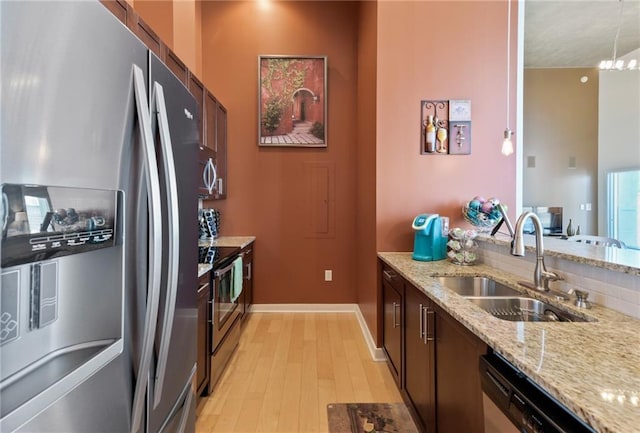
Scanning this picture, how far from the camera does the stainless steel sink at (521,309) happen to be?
1414 mm

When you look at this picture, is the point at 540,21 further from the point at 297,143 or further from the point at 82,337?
the point at 82,337

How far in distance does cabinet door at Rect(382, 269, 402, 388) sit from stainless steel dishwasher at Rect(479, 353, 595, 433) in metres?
1.12

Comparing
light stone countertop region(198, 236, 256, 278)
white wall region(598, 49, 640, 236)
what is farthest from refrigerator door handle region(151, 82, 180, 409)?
white wall region(598, 49, 640, 236)

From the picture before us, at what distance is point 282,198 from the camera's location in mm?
4059

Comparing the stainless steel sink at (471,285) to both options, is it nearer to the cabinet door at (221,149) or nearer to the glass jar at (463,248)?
Result: the glass jar at (463,248)

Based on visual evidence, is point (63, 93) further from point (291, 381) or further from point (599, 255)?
point (291, 381)

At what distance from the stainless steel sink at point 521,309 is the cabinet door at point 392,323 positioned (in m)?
0.63

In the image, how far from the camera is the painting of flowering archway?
3980 millimetres

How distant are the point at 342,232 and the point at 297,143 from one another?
1252 mm

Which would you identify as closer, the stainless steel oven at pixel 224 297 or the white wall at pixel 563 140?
the stainless steel oven at pixel 224 297

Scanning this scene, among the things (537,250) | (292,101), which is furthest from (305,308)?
(537,250)

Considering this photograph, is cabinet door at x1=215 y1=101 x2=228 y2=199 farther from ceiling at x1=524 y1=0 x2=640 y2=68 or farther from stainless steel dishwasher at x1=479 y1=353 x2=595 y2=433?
ceiling at x1=524 y1=0 x2=640 y2=68

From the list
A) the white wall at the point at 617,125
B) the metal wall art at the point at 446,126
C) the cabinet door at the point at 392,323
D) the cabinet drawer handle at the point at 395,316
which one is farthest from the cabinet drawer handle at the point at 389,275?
the white wall at the point at 617,125

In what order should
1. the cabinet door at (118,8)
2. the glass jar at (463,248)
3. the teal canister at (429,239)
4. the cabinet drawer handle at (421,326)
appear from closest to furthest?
the cabinet door at (118,8), the cabinet drawer handle at (421,326), the glass jar at (463,248), the teal canister at (429,239)
